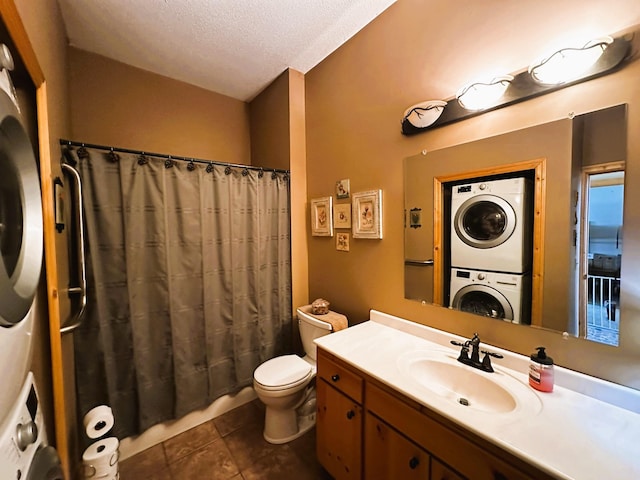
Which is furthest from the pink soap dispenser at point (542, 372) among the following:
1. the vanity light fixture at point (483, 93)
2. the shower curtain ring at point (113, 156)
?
the shower curtain ring at point (113, 156)

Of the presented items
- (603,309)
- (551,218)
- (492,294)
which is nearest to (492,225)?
(551,218)

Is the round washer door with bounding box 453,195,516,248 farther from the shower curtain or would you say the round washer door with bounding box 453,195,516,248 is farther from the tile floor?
the tile floor

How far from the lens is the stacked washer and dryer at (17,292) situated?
1.78 ft

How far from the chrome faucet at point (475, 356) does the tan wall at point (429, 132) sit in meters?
0.11

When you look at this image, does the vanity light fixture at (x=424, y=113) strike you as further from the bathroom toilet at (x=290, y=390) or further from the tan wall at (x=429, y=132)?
the bathroom toilet at (x=290, y=390)

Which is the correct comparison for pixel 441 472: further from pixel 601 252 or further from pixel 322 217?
pixel 322 217

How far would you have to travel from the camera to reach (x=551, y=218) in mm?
1072

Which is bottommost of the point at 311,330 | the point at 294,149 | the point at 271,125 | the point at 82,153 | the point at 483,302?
the point at 311,330

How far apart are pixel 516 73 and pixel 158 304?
2.31 meters

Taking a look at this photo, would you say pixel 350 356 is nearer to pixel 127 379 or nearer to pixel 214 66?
pixel 127 379

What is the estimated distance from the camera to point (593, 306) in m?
0.99

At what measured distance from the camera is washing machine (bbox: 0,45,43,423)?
21.5 inches

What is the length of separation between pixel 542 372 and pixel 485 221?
26.0 inches

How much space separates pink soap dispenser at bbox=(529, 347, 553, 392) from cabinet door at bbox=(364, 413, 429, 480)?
0.51m
